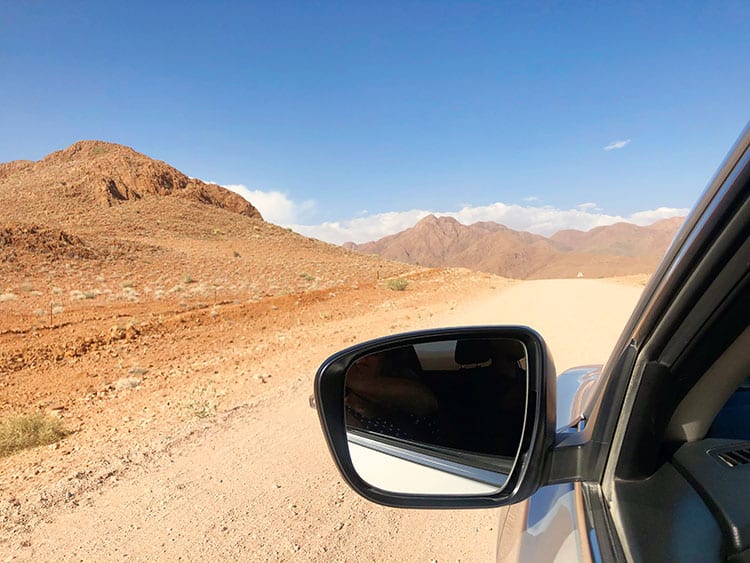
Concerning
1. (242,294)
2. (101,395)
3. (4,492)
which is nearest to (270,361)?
(101,395)

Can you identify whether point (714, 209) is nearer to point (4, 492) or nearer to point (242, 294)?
point (4, 492)

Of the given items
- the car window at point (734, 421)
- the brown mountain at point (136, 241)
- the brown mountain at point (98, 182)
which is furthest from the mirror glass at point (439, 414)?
the brown mountain at point (98, 182)

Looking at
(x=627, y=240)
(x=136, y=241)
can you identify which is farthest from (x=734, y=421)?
(x=627, y=240)

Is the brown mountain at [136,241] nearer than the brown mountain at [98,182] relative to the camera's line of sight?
Yes

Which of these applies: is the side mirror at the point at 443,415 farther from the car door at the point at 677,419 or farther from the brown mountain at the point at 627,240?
the brown mountain at the point at 627,240

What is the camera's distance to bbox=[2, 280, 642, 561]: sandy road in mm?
3041

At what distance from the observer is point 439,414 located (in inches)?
60.2

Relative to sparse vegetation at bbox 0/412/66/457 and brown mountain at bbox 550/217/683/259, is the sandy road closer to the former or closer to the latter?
sparse vegetation at bbox 0/412/66/457

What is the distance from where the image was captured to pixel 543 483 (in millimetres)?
1177

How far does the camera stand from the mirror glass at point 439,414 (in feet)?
4.54

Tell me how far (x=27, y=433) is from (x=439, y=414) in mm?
5689

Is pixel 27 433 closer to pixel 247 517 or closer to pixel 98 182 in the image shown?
pixel 247 517

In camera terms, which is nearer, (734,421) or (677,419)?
(677,419)

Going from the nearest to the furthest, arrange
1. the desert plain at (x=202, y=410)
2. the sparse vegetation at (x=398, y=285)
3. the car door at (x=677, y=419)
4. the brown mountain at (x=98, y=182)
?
the car door at (x=677, y=419) → the desert plain at (x=202, y=410) → the sparse vegetation at (x=398, y=285) → the brown mountain at (x=98, y=182)
